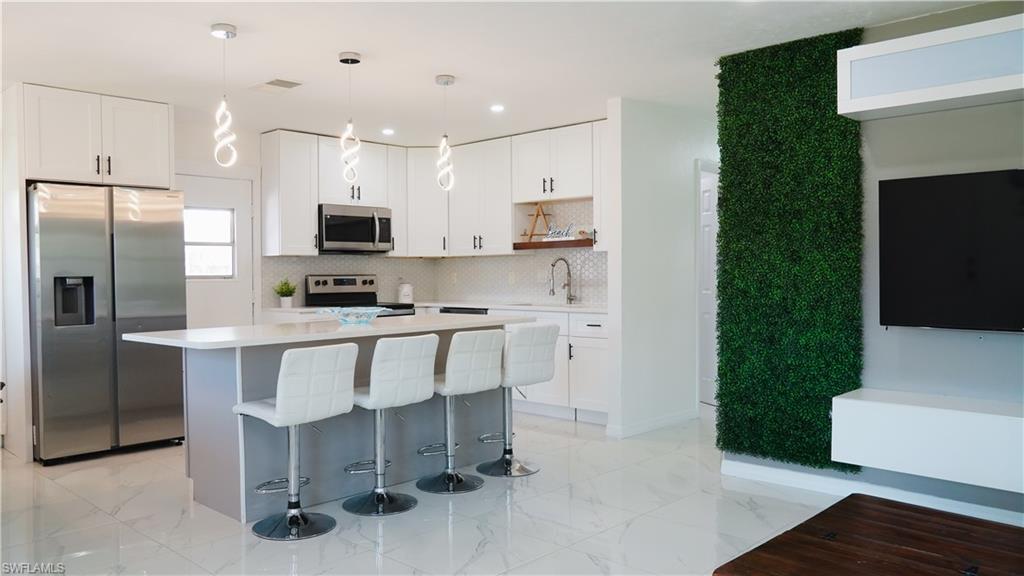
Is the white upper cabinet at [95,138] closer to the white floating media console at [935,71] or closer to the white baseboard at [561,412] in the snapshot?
the white baseboard at [561,412]

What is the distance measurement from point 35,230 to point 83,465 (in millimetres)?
1602

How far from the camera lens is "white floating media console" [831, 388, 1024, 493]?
11.4ft

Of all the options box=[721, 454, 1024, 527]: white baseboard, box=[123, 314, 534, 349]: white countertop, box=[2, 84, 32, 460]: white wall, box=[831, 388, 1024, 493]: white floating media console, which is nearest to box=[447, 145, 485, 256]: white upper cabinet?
box=[123, 314, 534, 349]: white countertop

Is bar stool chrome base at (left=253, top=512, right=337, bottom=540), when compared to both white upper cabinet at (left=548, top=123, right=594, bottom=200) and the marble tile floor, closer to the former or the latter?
the marble tile floor

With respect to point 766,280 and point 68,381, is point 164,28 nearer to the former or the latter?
point 68,381

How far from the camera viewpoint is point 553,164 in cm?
Result: 671

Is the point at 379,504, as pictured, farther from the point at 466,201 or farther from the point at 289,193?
the point at 466,201

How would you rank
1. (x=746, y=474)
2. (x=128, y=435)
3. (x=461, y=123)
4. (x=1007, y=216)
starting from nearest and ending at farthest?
(x=1007, y=216) → (x=746, y=474) → (x=128, y=435) → (x=461, y=123)

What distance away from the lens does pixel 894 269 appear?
4.06 m

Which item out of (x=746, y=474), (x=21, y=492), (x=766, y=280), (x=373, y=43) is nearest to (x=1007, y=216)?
(x=766, y=280)

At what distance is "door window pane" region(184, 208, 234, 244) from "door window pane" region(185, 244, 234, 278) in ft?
0.20

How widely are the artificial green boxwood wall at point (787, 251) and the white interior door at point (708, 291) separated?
→ 211 centimetres

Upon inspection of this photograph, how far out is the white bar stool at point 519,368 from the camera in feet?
15.3

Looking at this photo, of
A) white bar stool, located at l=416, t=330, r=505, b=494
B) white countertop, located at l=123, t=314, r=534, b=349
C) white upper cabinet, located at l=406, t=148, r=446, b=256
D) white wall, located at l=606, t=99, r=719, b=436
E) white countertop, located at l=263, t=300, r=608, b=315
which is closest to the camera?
white countertop, located at l=123, t=314, r=534, b=349
